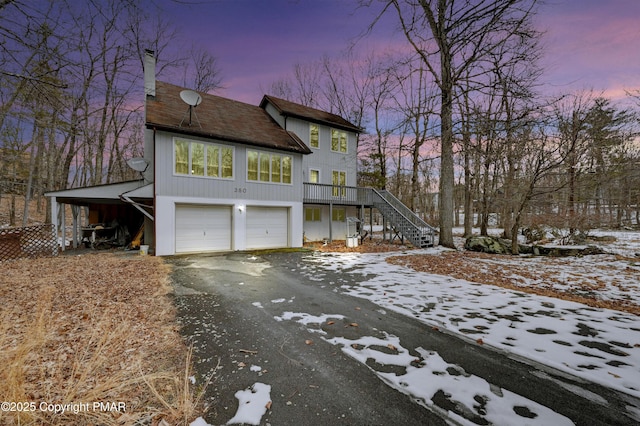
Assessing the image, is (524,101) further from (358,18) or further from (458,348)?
(458,348)

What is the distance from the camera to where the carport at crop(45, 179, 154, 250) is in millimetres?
10385

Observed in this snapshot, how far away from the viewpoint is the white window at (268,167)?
41.6ft

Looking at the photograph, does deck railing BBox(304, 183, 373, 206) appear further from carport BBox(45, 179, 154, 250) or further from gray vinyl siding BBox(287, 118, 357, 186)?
carport BBox(45, 179, 154, 250)

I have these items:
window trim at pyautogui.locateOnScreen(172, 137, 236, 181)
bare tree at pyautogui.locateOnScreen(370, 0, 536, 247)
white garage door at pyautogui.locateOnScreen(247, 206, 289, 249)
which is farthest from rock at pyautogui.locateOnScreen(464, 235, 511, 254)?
window trim at pyautogui.locateOnScreen(172, 137, 236, 181)

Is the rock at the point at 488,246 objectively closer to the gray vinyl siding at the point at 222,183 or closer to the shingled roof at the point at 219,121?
the gray vinyl siding at the point at 222,183

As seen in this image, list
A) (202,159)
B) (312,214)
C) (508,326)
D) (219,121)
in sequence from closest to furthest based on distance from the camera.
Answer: (508,326), (202,159), (219,121), (312,214)

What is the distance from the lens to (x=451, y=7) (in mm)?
11398

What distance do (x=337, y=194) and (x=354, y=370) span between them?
13.9 m

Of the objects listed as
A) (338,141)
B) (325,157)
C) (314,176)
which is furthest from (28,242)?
(338,141)

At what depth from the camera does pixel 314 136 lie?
661 inches

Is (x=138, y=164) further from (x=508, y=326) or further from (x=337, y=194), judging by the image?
(x=508, y=326)

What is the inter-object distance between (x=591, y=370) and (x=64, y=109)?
901 centimetres

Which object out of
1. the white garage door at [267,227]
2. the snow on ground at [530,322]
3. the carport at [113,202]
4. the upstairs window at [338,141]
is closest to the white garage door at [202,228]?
the white garage door at [267,227]

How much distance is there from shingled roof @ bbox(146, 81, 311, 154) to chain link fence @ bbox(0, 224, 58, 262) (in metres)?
5.78
